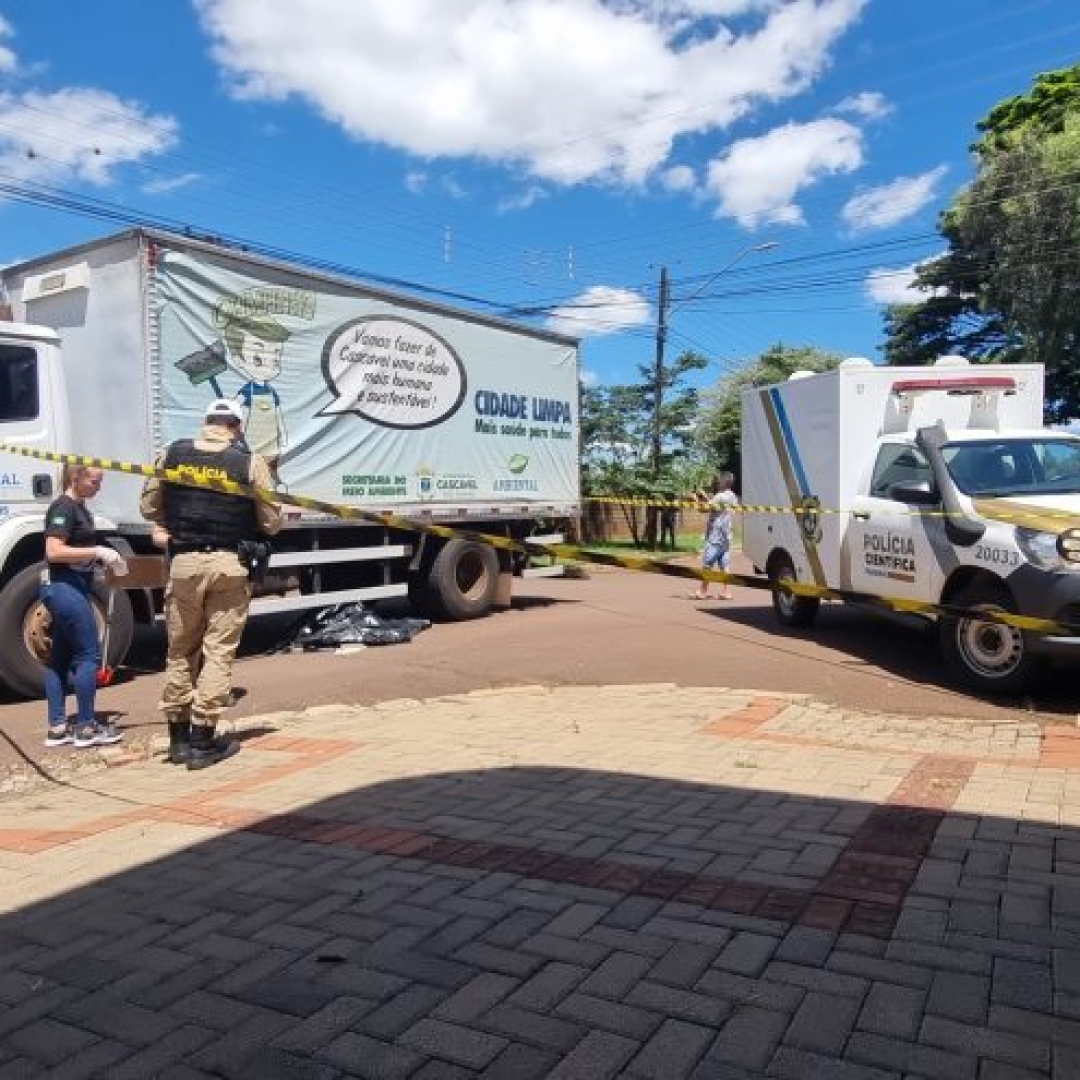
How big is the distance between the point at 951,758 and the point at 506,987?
3312 mm

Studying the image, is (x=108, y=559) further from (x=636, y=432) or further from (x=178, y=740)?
(x=636, y=432)

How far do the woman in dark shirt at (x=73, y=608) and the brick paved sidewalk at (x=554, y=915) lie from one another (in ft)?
2.20

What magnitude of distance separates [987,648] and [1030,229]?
75.4 ft

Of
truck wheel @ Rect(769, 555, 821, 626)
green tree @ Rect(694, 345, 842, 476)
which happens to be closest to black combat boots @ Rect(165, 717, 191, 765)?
truck wheel @ Rect(769, 555, 821, 626)

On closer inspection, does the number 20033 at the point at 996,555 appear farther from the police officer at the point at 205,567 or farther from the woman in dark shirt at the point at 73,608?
the woman in dark shirt at the point at 73,608

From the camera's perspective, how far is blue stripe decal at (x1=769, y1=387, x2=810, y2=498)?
33.1 feet

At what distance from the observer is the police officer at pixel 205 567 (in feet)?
18.3

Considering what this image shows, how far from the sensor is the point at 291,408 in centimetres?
1005

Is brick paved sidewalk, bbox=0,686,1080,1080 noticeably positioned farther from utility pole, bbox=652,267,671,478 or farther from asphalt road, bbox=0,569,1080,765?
utility pole, bbox=652,267,671,478

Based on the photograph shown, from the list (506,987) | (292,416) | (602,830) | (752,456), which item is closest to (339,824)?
(602,830)

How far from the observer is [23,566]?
313 inches

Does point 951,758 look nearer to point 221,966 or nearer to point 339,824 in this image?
point 339,824

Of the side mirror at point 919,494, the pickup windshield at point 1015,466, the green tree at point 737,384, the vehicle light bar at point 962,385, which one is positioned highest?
the green tree at point 737,384

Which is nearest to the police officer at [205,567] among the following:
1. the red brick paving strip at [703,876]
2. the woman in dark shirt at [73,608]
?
the red brick paving strip at [703,876]
